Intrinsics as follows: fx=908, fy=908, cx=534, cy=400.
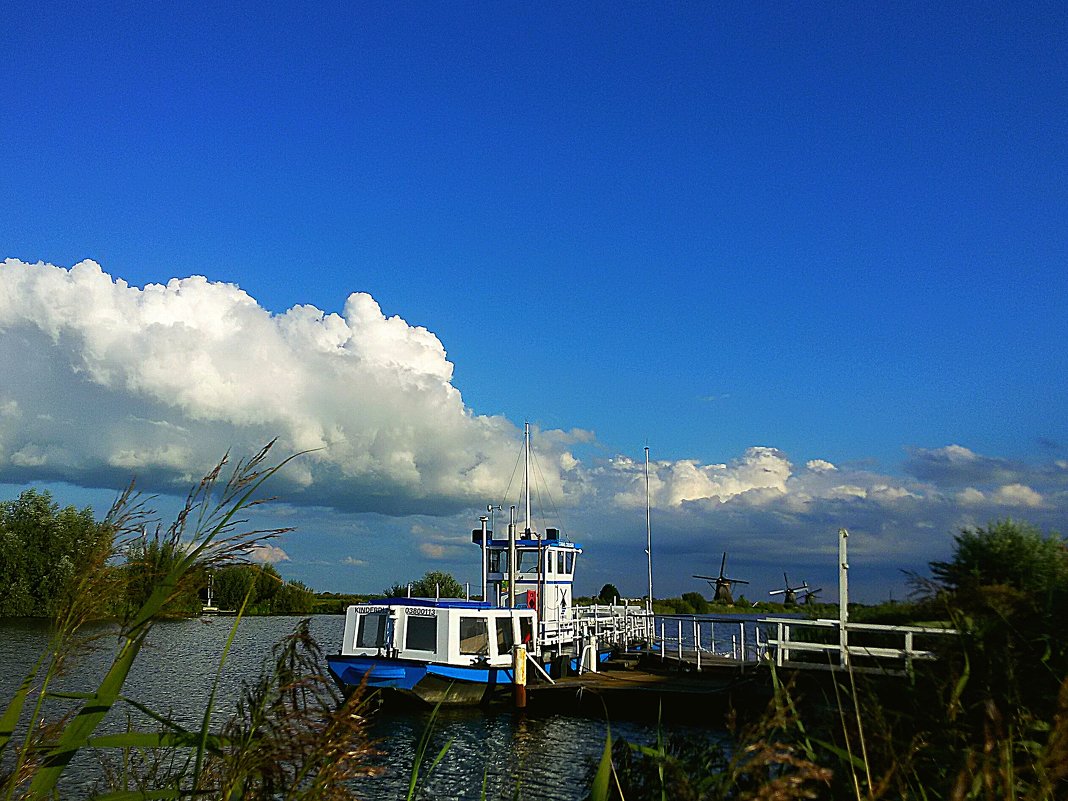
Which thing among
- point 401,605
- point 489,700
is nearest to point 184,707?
point 401,605

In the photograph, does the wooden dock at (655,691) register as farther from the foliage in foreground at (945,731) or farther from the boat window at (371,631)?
the foliage in foreground at (945,731)

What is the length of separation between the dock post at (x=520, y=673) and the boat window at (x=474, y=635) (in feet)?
5.44

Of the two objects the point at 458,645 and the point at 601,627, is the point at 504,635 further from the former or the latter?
the point at 601,627

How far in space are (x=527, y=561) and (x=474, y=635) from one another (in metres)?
7.10

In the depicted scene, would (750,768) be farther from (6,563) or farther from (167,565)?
(6,563)

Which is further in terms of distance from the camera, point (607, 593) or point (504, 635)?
point (607, 593)

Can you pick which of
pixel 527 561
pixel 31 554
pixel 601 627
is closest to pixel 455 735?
pixel 527 561

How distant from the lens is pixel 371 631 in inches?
1127

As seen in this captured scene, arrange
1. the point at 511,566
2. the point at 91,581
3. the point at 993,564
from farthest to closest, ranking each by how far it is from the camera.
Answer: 1. the point at 511,566
2. the point at 993,564
3. the point at 91,581

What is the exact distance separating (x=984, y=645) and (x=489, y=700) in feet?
82.4

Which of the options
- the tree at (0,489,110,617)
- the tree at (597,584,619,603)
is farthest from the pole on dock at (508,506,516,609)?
the tree at (0,489,110,617)

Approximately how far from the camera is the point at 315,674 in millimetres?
2850

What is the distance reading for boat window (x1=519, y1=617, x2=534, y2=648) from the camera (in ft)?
96.5

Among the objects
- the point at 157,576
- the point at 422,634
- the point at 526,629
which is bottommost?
the point at 422,634
